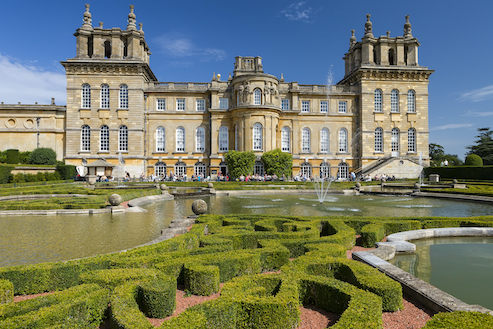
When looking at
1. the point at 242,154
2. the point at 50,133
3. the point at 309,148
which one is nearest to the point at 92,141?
the point at 50,133

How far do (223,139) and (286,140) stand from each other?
26.6 ft

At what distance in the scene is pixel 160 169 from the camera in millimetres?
38656

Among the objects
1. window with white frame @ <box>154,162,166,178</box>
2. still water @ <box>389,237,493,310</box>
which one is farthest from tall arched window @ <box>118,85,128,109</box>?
still water @ <box>389,237,493,310</box>

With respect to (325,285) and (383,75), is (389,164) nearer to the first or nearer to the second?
(383,75)

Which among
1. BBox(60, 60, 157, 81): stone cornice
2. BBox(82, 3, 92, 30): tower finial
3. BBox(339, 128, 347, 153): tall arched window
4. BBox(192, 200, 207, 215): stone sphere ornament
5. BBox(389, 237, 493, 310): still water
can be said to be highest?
BBox(82, 3, 92, 30): tower finial

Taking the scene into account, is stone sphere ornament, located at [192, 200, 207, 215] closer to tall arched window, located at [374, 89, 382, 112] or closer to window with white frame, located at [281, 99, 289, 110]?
window with white frame, located at [281, 99, 289, 110]

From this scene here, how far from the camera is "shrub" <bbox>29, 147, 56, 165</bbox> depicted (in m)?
35.0

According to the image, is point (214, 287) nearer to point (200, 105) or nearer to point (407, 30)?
point (200, 105)

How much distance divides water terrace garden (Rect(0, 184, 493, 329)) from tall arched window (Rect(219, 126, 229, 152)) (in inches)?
1262

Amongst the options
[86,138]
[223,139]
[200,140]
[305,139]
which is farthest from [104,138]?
[305,139]

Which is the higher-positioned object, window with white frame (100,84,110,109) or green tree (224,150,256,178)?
window with white frame (100,84,110,109)

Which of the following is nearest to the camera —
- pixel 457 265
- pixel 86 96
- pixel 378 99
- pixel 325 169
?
pixel 457 265

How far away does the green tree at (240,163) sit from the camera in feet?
114

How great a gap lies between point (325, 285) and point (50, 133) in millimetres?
42091
